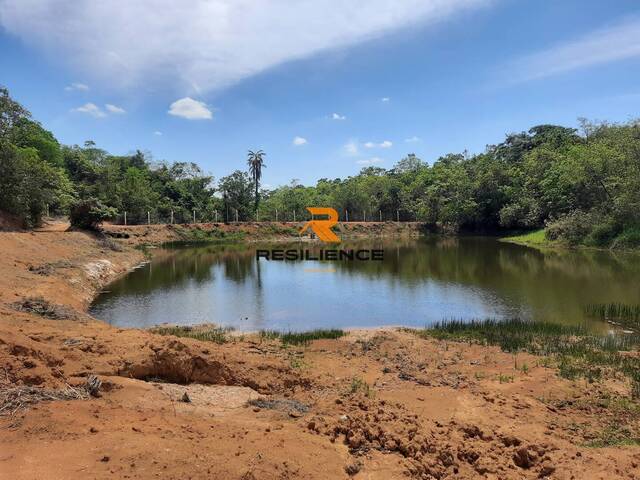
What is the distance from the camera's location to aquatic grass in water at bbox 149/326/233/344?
12.3 meters

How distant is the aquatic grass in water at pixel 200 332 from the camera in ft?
40.4

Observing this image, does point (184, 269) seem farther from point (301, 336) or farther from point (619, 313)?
point (619, 313)

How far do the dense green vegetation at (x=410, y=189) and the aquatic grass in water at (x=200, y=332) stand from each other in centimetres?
2108

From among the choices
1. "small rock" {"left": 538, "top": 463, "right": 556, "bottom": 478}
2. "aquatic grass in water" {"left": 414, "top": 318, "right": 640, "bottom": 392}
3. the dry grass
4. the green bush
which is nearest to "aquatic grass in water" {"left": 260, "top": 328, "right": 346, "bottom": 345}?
"aquatic grass in water" {"left": 414, "top": 318, "right": 640, "bottom": 392}

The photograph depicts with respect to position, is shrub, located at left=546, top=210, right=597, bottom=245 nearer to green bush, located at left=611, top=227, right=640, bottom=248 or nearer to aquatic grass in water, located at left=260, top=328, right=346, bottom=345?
green bush, located at left=611, top=227, right=640, bottom=248

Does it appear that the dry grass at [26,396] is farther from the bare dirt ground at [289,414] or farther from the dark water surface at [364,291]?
the dark water surface at [364,291]

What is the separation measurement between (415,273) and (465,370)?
16936 millimetres

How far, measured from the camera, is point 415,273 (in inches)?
1038

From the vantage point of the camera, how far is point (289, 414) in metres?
6.50

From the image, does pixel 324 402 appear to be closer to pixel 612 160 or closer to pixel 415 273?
pixel 415 273

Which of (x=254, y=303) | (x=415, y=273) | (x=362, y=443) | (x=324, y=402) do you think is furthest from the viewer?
(x=415, y=273)

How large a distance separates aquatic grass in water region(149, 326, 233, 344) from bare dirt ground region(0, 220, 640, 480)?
1750 mm

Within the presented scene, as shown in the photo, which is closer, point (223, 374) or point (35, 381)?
point (35, 381)

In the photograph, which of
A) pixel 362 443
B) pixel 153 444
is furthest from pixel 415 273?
pixel 153 444
